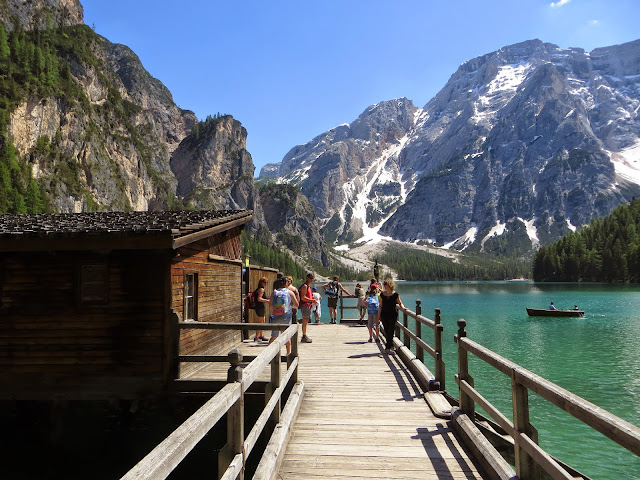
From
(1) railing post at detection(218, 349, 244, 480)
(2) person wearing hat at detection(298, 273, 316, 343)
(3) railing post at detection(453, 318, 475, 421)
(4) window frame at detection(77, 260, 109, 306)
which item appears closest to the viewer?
(1) railing post at detection(218, 349, 244, 480)

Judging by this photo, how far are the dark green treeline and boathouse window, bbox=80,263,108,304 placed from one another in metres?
128

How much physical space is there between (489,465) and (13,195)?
95919 mm

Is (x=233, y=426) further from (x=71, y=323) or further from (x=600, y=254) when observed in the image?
(x=600, y=254)

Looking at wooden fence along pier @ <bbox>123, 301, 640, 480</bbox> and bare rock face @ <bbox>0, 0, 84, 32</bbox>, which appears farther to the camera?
bare rock face @ <bbox>0, 0, 84, 32</bbox>

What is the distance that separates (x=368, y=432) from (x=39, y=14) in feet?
520

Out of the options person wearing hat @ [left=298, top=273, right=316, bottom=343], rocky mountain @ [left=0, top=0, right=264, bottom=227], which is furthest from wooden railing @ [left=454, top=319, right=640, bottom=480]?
rocky mountain @ [left=0, top=0, right=264, bottom=227]

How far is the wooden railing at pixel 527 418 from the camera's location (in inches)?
113

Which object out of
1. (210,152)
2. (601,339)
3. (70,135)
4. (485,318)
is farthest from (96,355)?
(210,152)

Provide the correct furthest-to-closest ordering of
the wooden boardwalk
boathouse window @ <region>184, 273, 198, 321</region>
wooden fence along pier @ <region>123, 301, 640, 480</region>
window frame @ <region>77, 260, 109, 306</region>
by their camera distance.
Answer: boathouse window @ <region>184, 273, 198, 321</region> → window frame @ <region>77, 260, 109, 306</region> → the wooden boardwalk → wooden fence along pier @ <region>123, 301, 640, 480</region>

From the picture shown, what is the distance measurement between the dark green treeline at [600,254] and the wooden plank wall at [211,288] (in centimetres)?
12258

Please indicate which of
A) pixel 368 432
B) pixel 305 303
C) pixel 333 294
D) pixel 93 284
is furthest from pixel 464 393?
pixel 333 294

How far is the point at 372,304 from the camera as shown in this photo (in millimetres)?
14648

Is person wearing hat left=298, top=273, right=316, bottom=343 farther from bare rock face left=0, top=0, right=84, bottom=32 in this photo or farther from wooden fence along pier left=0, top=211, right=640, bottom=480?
bare rock face left=0, top=0, right=84, bottom=32

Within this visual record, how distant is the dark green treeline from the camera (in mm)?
111931
